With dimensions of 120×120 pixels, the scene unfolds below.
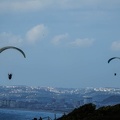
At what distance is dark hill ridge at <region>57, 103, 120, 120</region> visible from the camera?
5394 cm

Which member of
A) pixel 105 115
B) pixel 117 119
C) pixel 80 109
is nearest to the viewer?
pixel 117 119

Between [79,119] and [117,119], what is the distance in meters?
6.37

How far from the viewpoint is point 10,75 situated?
2162 inches

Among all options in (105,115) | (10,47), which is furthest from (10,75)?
(105,115)

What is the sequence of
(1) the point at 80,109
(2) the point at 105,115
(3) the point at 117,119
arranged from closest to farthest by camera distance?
1. (3) the point at 117,119
2. (2) the point at 105,115
3. (1) the point at 80,109

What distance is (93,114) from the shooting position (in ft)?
189

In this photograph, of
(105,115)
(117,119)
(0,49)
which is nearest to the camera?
(0,49)

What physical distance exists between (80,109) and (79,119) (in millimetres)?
4587

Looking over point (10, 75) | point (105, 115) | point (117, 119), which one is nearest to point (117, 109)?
point (105, 115)

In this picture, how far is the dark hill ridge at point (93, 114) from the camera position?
53938 millimetres

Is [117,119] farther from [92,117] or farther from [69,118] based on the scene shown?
[69,118]

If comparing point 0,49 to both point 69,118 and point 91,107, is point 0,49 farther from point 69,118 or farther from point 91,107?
point 91,107

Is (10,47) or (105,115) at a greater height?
(10,47)

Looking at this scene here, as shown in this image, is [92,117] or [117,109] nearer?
[92,117]
